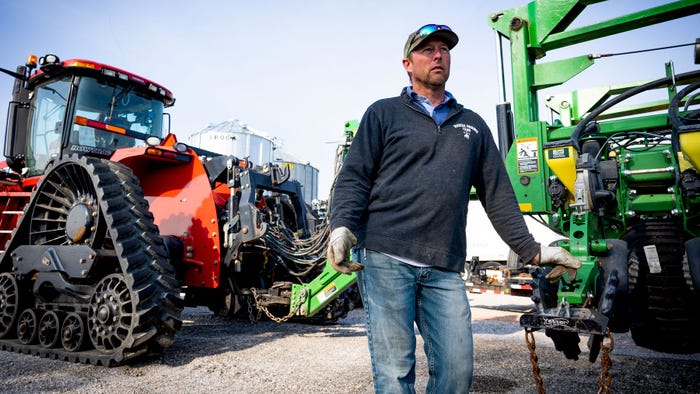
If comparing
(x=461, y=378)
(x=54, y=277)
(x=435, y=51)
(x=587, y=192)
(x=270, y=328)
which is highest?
(x=435, y=51)

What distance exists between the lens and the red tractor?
171 inches

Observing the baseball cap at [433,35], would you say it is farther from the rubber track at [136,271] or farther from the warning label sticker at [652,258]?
the rubber track at [136,271]

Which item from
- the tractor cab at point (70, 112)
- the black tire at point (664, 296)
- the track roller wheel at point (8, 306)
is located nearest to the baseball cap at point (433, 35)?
the black tire at point (664, 296)

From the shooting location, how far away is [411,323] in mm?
1979

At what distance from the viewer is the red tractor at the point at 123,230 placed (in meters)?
4.33

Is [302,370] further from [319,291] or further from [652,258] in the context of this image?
[652,258]

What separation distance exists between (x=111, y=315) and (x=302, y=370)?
5.88ft

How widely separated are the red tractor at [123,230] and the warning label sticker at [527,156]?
2149 millimetres

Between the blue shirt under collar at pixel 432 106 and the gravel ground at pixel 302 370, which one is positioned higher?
the blue shirt under collar at pixel 432 106

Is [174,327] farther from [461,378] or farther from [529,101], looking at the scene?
[529,101]

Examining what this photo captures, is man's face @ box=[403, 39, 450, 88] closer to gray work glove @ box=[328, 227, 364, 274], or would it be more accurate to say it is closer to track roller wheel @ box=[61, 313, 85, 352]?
gray work glove @ box=[328, 227, 364, 274]

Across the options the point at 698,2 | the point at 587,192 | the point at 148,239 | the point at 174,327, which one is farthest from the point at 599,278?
the point at 148,239

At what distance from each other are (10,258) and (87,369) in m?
2.19

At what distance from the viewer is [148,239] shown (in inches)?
173
